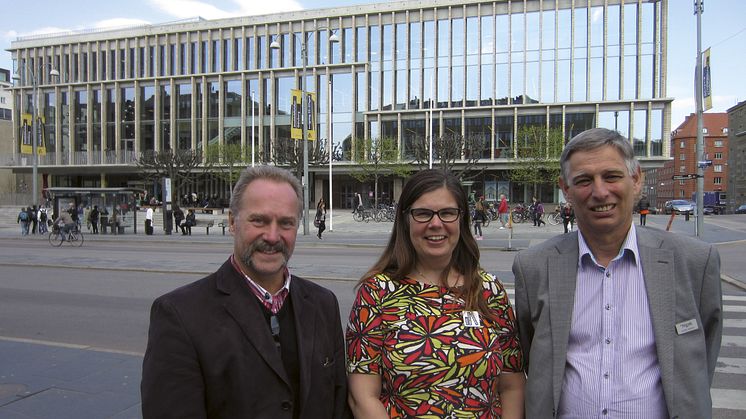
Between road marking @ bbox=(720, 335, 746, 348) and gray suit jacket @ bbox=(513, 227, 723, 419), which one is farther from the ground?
gray suit jacket @ bbox=(513, 227, 723, 419)

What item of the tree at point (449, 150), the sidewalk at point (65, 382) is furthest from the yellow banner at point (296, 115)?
the sidewalk at point (65, 382)

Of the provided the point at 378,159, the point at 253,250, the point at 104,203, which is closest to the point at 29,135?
the point at 104,203

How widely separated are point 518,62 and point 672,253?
52143 millimetres

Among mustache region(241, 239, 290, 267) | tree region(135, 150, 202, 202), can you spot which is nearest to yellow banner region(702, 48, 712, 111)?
mustache region(241, 239, 290, 267)

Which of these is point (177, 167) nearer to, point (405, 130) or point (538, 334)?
point (405, 130)

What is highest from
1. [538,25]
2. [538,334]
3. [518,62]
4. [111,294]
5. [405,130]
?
[538,25]

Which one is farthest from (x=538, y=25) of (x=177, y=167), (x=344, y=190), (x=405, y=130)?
(x=177, y=167)

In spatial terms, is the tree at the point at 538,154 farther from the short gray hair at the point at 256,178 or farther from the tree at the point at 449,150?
the short gray hair at the point at 256,178

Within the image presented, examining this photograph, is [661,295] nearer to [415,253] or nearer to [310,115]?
[415,253]

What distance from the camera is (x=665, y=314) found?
206 centimetres

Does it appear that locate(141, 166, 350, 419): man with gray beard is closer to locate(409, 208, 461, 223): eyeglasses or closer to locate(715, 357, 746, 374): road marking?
locate(409, 208, 461, 223): eyeglasses

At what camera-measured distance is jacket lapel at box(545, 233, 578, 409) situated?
2121 millimetres

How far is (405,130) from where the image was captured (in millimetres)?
53250

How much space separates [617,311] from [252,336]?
1.38 m
